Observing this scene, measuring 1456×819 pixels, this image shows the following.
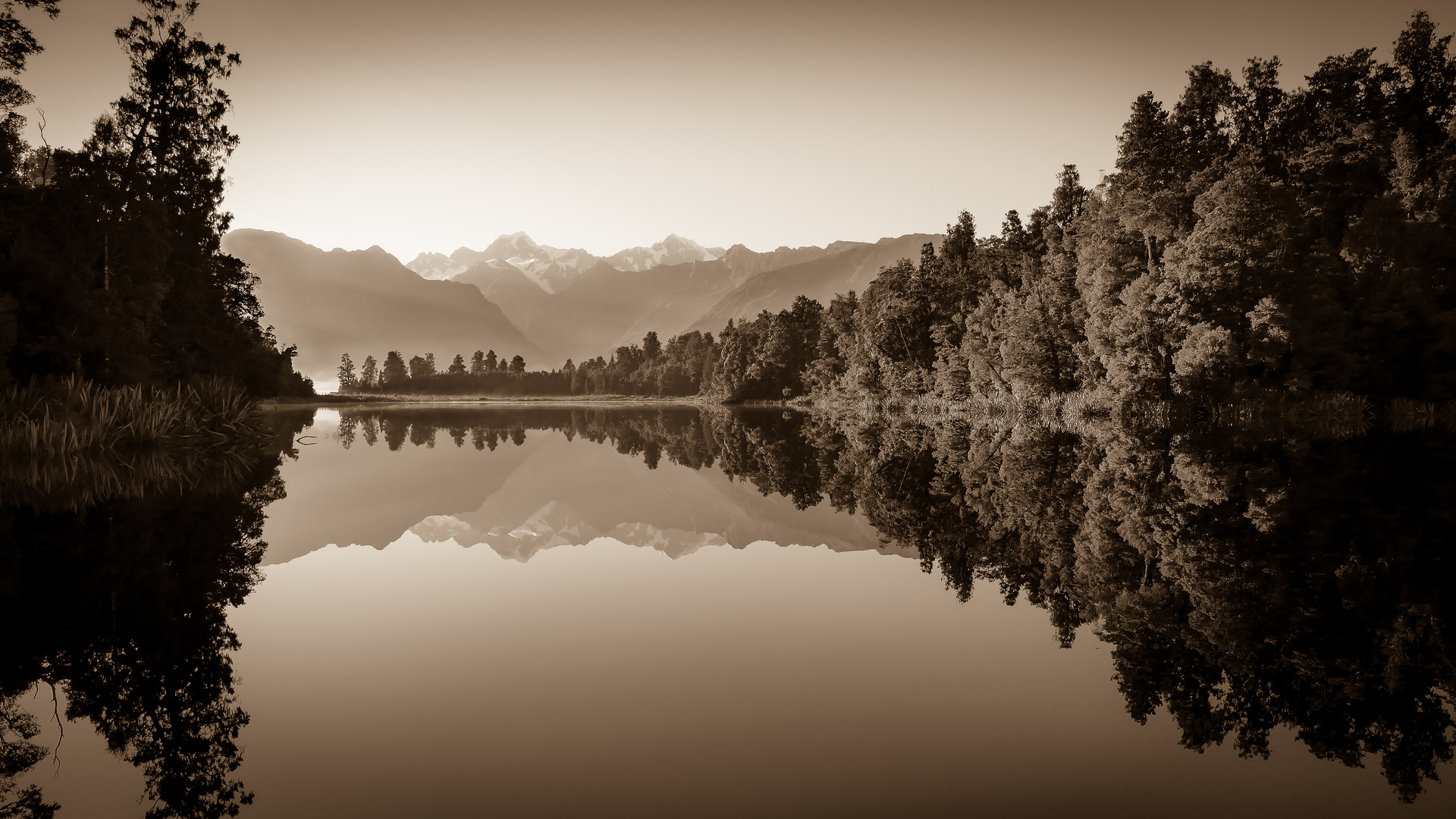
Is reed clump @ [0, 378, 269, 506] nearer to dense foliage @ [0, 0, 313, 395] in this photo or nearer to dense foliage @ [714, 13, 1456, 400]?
dense foliage @ [0, 0, 313, 395]

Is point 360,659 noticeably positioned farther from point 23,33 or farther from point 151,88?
point 151,88

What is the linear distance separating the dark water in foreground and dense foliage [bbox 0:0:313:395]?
1352 cm

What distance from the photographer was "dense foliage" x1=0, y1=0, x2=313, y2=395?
83.5 feet

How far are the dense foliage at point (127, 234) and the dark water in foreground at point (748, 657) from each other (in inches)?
532

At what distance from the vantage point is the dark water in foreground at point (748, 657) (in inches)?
212

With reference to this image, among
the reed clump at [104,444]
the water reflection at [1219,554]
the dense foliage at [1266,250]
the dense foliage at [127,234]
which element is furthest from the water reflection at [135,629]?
the dense foliage at [1266,250]

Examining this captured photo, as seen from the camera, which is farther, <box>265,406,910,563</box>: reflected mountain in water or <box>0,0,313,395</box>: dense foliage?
<box>0,0,313,395</box>: dense foliage

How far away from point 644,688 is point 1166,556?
8.85 metres

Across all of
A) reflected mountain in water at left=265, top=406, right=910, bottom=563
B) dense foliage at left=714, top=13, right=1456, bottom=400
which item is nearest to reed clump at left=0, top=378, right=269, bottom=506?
reflected mountain in water at left=265, top=406, right=910, bottom=563

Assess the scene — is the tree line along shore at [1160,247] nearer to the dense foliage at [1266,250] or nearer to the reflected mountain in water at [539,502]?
the dense foliage at [1266,250]

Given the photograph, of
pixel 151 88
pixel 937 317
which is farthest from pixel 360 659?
pixel 937 317

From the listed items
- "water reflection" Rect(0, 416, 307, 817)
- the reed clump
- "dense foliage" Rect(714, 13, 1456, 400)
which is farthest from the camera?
"dense foliage" Rect(714, 13, 1456, 400)

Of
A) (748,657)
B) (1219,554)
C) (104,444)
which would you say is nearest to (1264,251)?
(1219,554)

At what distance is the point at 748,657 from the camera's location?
311 inches
